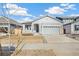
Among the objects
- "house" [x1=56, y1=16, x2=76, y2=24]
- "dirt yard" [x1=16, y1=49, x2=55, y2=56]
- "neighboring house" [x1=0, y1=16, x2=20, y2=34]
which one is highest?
"house" [x1=56, y1=16, x2=76, y2=24]

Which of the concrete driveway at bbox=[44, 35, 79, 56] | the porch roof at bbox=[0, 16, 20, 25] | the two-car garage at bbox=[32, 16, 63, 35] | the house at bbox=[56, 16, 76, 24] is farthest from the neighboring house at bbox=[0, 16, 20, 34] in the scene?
the house at bbox=[56, 16, 76, 24]

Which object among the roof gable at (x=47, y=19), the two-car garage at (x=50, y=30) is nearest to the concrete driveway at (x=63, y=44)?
the two-car garage at (x=50, y=30)

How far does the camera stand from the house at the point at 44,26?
410 inches

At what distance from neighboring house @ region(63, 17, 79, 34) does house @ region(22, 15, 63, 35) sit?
64 millimetres

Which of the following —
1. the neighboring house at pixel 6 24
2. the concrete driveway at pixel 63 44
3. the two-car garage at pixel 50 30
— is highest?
the neighboring house at pixel 6 24

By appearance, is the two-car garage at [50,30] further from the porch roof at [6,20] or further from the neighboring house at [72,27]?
the porch roof at [6,20]

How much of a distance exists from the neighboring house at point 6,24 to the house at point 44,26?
0.13 m

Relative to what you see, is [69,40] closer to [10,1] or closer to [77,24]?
[77,24]

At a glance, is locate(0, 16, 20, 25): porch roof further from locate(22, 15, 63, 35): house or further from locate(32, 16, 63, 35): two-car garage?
locate(32, 16, 63, 35): two-car garage

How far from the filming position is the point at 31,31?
34.2 feet

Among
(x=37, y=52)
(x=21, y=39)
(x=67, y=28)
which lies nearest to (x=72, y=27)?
(x=67, y=28)

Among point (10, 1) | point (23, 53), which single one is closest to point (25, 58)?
point (23, 53)

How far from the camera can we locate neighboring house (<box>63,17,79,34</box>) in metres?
10.4

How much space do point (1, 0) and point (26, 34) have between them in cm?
53
